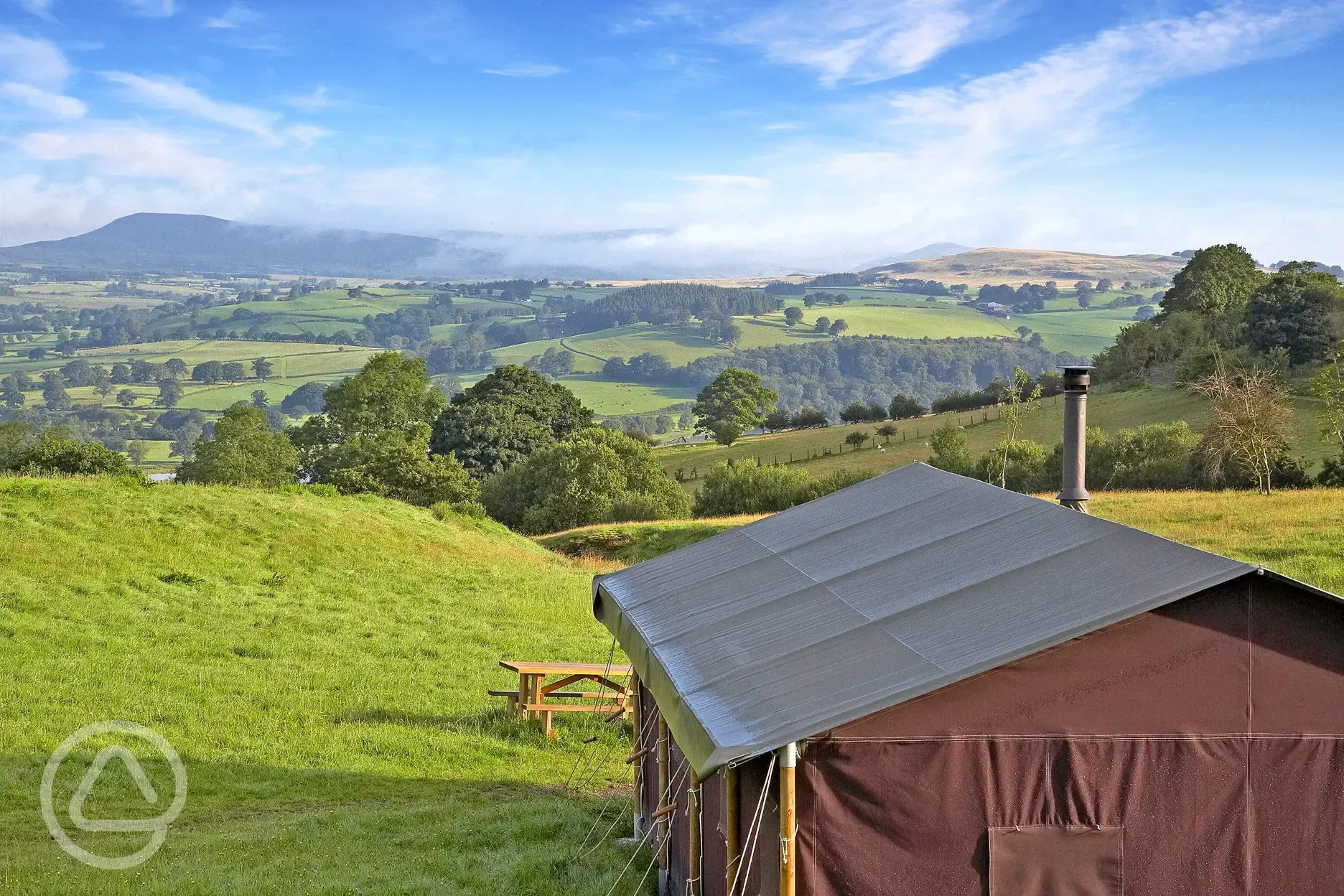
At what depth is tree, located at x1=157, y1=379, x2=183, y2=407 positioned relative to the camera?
484 feet

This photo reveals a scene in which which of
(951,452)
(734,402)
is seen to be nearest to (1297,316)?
(951,452)

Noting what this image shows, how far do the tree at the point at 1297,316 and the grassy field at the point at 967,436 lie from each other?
677 centimetres

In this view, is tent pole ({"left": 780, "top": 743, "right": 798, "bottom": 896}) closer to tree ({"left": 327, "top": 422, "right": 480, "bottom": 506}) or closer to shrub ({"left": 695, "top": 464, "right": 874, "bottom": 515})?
tree ({"left": 327, "top": 422, "right": 480, "bottom": 506})

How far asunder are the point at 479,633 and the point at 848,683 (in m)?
18.8

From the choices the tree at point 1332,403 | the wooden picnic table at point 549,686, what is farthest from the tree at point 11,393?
the wooden picnic table at point 549,686

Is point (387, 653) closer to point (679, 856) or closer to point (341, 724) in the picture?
point (341, 724)

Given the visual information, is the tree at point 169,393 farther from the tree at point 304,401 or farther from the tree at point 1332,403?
the tree at point 1332,403

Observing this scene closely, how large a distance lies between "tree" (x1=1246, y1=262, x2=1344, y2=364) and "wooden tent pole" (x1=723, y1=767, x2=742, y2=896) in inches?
2782

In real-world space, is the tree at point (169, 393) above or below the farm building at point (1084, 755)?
below

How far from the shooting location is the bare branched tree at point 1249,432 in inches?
1715

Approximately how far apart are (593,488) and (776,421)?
56.0m

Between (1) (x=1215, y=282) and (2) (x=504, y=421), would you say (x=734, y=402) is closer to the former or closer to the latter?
(2) (x=504, y=421)

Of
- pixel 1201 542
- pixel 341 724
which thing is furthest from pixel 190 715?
pixel 1201 542

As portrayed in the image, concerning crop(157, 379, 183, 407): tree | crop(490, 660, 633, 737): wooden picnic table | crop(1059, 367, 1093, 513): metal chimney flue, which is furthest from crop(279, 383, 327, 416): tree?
crop(1059, 367, 1093, 513): metal chimney flue
